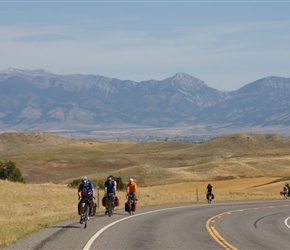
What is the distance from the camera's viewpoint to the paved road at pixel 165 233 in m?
19.7

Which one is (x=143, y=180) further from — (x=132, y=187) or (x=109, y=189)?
(x=109, y=189)

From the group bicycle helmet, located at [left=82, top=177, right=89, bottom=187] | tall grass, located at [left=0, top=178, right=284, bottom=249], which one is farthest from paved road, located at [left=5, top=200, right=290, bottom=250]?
bicycle helmet, located at [left=82, top=177, right=89, bottom=187]

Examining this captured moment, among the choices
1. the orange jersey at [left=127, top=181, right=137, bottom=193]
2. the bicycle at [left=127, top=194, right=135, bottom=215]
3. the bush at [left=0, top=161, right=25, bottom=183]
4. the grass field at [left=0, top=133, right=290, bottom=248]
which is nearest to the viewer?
the orange jersey at [left=127, top=181, right=137, bottom=193]

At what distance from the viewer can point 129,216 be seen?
31766 mm

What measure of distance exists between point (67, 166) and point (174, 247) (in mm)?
116975

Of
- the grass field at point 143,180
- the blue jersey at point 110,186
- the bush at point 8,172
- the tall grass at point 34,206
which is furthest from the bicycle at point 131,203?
the bush at point 8,172

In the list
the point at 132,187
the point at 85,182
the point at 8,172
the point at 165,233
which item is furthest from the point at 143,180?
the point at 165,233

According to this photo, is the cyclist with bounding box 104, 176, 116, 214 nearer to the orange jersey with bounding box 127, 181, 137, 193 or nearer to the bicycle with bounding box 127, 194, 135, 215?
the orange jersey with bounding box 127, 181, 137, 193

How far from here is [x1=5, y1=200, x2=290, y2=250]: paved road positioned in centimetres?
1966

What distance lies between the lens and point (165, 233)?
2341 centimetres

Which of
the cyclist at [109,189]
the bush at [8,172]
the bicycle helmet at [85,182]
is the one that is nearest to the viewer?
the bicycle helmet at [85,182]

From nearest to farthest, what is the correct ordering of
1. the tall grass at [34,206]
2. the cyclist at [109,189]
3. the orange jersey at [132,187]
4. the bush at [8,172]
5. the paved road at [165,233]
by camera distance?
the paved road at [165,233] < the tall grass at [34,206] < the cyclist at [109,189] < the orange jersey at [132,187] < the bush at [8,172]

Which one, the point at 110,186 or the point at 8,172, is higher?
the point at 110,186

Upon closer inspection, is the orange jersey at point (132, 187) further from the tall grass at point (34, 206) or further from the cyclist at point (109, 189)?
the tall grass at point (34, 206)
